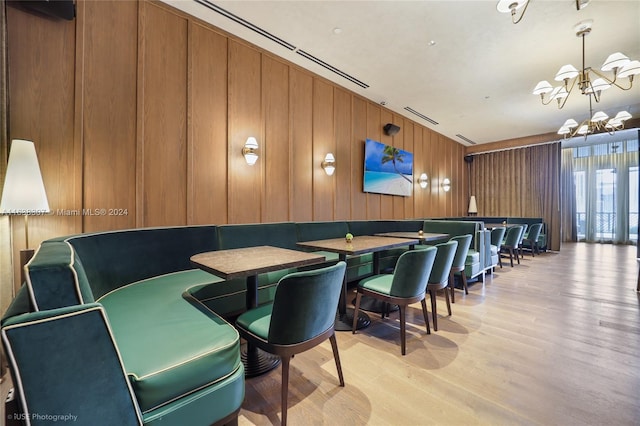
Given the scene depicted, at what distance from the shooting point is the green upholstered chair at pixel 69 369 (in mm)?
712

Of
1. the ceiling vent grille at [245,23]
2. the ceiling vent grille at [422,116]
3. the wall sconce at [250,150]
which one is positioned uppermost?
the ceiling vent grille at [422,116]

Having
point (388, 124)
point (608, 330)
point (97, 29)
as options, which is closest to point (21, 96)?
point (97, 29)

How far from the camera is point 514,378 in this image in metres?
1.82

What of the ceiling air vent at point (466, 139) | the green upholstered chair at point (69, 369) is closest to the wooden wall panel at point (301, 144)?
the green upholstered chair at point (69, 369)

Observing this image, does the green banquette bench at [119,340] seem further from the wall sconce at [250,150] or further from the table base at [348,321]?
the wall sconce at [250,150]

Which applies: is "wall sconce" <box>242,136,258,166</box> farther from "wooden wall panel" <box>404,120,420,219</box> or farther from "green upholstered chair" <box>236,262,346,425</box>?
"wooden wall panel" <box>404,120,420,219</box>

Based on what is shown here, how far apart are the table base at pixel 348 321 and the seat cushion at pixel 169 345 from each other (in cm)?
150

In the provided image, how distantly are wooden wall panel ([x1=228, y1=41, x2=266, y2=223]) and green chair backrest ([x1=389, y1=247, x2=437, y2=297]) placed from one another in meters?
2.18

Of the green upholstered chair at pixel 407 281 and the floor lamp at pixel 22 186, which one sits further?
the green upholstered chair at pixel 407 281

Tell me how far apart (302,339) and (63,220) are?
2.45 meters

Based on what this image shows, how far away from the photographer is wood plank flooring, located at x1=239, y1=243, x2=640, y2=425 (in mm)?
1509

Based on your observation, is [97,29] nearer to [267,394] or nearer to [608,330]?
[267,394]

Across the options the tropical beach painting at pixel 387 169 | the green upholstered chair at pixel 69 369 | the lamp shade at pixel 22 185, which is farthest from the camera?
the tropical beach painting at pixel 387 169

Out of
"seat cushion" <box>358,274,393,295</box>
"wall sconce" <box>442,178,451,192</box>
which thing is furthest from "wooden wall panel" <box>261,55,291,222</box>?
"wall sconce" <box>442,178,451,192</box>
